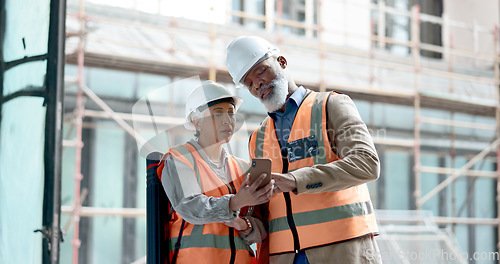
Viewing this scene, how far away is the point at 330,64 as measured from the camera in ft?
19.6

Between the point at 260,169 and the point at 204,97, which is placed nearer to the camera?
the point at 260,169

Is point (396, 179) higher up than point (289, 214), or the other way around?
point (396, 179)

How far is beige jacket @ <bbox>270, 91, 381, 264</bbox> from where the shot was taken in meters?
1.38

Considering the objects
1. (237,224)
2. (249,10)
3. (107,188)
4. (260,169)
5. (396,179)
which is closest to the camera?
(260,169)

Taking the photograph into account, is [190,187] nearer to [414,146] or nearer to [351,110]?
[351,110]

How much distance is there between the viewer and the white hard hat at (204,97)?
148 centimetres

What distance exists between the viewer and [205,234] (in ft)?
4.74

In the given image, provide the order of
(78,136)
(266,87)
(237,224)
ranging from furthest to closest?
1. (78,136)
2. (266,87)
3. (237,224)

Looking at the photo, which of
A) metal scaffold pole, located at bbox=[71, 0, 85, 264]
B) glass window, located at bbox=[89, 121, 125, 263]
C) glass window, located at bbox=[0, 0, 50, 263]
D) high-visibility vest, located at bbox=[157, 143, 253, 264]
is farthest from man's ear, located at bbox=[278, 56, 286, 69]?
glass window, located at bbox=[89, 121, 125, 263]

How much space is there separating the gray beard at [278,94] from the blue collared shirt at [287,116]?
18 mm

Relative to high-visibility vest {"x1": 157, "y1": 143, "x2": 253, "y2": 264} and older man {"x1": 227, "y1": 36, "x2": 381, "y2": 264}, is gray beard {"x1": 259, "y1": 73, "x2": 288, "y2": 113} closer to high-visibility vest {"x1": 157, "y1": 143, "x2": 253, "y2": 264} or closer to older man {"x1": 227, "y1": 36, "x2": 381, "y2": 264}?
older man {"x1": 227, "y1": 36, "x2": 381, "y2": 264}

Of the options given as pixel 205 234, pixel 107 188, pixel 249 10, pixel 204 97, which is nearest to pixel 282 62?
pixel 204 97

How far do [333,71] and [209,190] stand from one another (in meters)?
4.58

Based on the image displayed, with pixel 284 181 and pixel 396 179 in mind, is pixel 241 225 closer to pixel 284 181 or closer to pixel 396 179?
pixel 284 181
